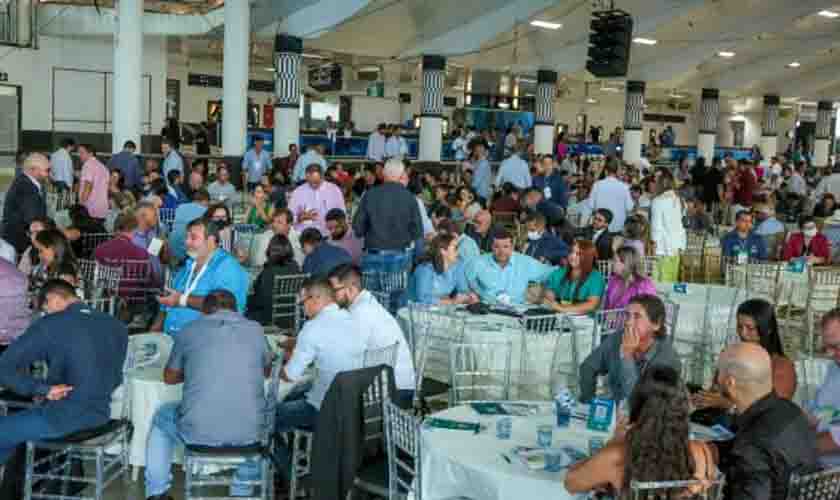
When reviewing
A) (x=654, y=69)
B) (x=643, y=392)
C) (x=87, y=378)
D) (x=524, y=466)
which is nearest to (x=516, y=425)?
(x=524, y=466)

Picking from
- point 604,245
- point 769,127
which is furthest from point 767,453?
point 769,127

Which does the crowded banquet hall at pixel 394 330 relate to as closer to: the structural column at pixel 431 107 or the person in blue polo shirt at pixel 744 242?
the person in blue polo shirt at pixel 744 242

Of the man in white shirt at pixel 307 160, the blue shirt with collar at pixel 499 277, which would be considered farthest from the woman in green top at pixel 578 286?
the man in white shirt at pixel 307 160

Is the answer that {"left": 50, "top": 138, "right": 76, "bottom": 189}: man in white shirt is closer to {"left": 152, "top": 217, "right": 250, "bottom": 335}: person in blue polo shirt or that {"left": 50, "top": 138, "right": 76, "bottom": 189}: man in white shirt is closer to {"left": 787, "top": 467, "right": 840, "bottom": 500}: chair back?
{"left": 152, "top": 217, "right": 250, "bottom": 335}: person in blue polo shirt

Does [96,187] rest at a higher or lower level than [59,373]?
higher

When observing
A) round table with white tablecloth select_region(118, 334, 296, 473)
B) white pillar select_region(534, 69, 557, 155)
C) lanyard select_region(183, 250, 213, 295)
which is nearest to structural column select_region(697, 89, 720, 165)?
white pillar select_region(534, 69, 557, 155)

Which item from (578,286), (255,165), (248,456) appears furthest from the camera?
(255,165)

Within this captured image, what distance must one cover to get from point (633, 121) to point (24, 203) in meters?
20.1

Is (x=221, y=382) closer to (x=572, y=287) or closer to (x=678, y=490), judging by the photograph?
(x=678, y=490)

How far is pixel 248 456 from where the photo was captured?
4379 millimetres

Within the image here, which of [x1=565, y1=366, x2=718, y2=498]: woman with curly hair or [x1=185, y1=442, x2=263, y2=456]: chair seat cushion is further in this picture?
[x1=185, y1=442, x2=263, y2=456]: chair seat cushion

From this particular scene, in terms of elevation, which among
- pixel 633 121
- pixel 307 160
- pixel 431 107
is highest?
pixel 633 121

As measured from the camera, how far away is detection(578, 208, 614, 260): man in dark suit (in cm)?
864

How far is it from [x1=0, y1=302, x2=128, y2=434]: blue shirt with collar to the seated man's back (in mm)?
367
